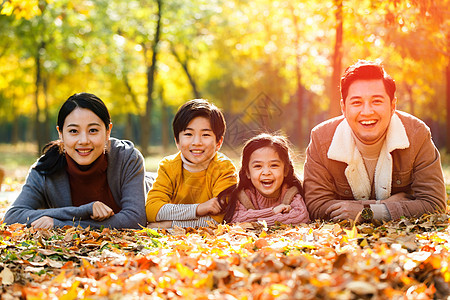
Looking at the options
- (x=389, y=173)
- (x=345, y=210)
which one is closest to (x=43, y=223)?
(x=345, y=210)

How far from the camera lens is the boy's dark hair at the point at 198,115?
508 cm

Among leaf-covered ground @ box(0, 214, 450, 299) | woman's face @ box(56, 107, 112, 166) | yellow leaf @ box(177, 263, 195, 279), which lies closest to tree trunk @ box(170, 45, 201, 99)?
woman's face @ box(56, 107, 112, 166)

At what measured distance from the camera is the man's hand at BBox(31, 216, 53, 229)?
4742 mm

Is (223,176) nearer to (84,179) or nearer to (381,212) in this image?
(84,179)

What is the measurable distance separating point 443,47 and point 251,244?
6.92m

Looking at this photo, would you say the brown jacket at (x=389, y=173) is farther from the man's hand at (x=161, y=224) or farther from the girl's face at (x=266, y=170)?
the man's hand at (x=161, y=224)

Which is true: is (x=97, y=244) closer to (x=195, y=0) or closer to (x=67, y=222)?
(x=67, y=222)

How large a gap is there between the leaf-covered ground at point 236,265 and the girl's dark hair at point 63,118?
0.94 meters

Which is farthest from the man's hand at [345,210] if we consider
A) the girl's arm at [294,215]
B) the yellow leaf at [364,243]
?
the yellow leaf at [364,243]

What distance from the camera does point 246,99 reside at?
2828cm

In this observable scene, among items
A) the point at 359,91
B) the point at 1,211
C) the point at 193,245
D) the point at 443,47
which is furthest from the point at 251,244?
the point at 443,47

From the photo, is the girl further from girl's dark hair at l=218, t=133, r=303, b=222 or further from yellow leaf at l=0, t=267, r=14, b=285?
yellow leaf at l=0, t=267, r=14, b=285

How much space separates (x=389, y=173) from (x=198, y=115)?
1.85 meters

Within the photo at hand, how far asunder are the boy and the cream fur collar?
105cm
